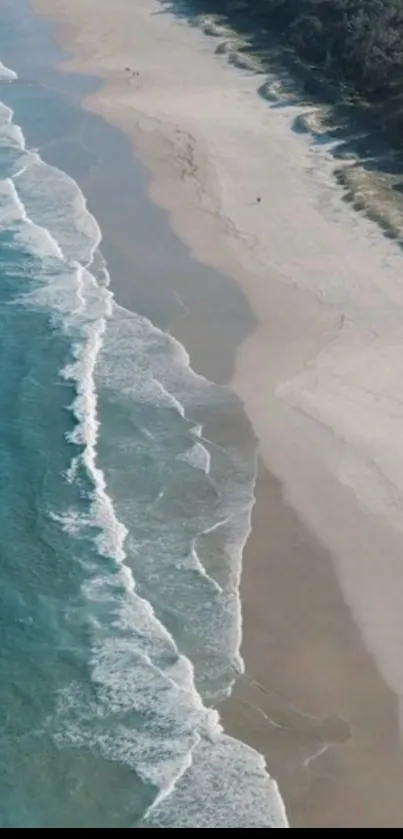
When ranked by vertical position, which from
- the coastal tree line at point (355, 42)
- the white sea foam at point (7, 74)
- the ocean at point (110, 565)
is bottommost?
the white sea foam at point (7, 74)

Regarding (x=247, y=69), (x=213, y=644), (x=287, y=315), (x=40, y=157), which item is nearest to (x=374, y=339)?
(x=287, y=315)

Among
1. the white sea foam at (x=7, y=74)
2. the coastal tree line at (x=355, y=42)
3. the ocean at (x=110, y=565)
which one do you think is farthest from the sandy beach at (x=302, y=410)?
the white sea foam at (x=7, y=74)

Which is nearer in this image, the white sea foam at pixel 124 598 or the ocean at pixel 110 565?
the ocean at pixel 110 565

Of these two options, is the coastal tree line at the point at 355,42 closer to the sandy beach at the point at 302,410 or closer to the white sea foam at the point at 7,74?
the sandy beach at the point at 302,410

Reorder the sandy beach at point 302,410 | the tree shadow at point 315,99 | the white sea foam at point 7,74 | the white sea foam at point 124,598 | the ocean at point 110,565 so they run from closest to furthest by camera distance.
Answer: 1. the ocean at point 110,565
2. the white sea foam at point 124,598
3. the sandy beach at point 302,410
4. the tree shadow at point 315,99
5. the white sea foam at point 7,74

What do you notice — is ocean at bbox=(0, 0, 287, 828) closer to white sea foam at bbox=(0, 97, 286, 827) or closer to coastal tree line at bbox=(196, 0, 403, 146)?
white sea foam at bbox=(0, 97, 286, 827)

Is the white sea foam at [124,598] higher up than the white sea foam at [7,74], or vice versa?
the white sea foam at [124,598]

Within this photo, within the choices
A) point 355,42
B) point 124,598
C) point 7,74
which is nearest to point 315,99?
point 355,42
